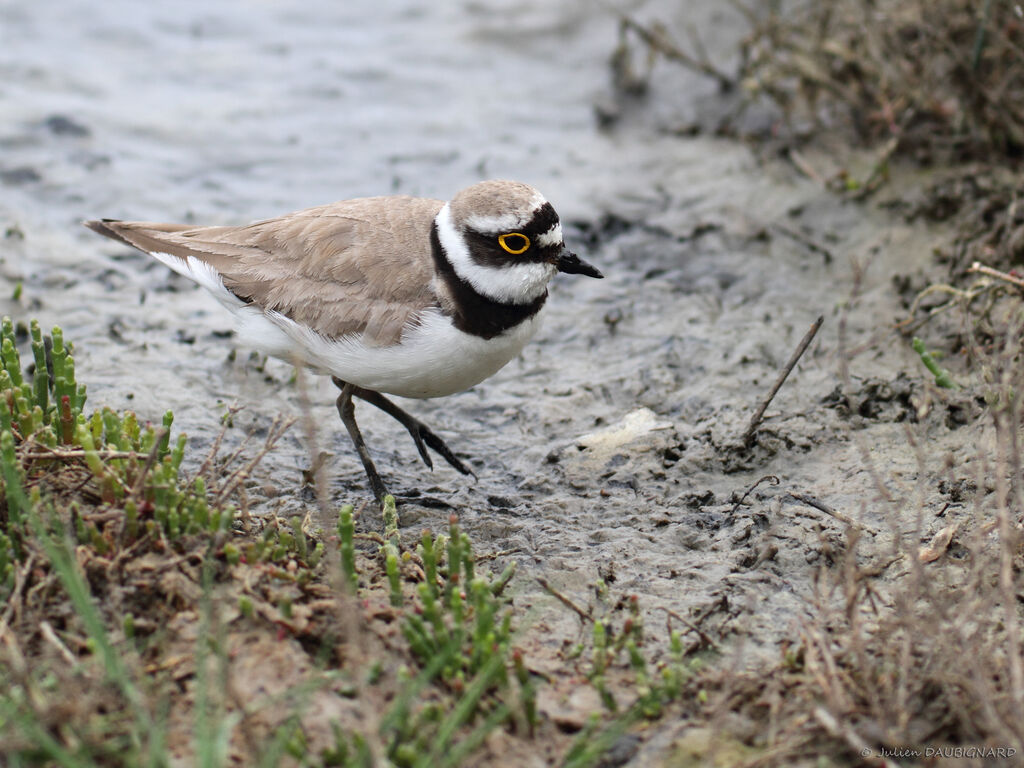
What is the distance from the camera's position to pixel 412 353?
4.77 meters

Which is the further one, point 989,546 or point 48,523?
point 989,546

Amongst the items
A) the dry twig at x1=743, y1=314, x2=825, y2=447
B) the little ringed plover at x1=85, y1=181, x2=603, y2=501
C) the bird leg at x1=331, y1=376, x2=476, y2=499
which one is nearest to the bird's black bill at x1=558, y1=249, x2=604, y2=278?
the little ringed plover at x1=85, y1=181, x2=603, y2=501

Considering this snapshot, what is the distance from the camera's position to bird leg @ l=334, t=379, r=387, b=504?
5303mm

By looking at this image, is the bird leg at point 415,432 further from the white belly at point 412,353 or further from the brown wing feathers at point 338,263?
the brown wing feathers at point 338,263

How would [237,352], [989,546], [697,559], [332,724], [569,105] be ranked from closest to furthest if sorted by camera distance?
1. [332,724]
2. [989,546]
3. [697,559]
4. [237,352]
5. [569,105]

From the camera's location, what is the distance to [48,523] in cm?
384

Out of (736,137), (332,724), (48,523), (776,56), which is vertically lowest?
(332,724)

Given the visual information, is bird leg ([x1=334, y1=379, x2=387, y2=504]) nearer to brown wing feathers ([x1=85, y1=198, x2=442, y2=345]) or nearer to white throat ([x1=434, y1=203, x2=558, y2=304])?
brown wing feathers ([x1=85, y1=198, x2=442, y2=345])

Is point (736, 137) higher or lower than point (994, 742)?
higher

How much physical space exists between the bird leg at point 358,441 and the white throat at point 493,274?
3.46 ft

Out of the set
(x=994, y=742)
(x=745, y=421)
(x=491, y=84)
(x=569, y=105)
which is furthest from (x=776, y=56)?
(x=994, y=742)

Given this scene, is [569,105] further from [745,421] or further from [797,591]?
[797,591]

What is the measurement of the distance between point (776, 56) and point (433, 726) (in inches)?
279

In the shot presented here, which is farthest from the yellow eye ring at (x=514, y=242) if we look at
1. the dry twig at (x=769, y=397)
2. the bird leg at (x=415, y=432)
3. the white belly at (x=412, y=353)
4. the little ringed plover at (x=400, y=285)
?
the dry twig at (x=769, y=397)
